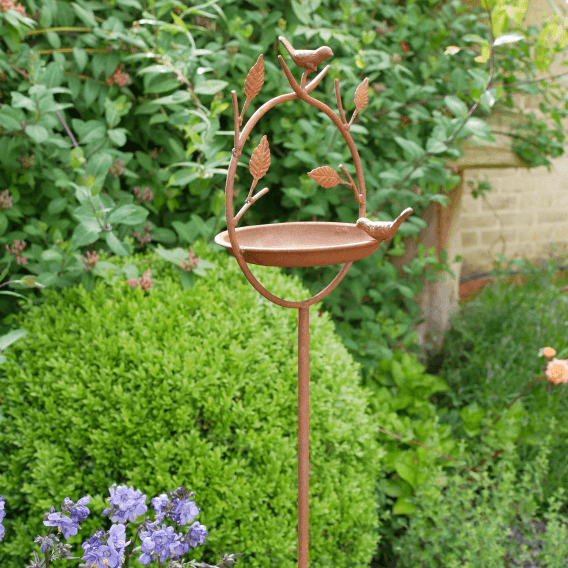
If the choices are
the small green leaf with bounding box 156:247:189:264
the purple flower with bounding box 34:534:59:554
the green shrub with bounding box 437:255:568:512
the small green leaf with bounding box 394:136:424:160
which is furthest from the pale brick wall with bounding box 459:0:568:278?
the purple flower with bounding box 34:534:59:554

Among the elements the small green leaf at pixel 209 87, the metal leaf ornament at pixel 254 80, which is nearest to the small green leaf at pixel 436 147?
the small green leaf at pixel 209 87

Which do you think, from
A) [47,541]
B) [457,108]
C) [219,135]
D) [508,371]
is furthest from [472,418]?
[47,541]

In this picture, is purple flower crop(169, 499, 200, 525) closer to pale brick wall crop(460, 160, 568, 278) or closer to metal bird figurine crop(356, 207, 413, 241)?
metal bird figurine crop(356, 207, 413, 241)

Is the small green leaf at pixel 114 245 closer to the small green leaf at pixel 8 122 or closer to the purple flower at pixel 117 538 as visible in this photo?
the small green leaf at pixel 8 122

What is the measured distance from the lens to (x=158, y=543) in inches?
37.4

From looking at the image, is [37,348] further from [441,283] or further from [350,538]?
[441,283]

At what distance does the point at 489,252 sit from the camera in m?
4.13

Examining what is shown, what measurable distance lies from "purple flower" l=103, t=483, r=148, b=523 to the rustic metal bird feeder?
0.97 feet

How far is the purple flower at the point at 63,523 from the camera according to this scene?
37.6 inches

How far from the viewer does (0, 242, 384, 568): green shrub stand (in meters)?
1.38

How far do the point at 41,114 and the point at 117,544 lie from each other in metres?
1.25

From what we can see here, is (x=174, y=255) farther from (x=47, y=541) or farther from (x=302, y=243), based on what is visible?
(x=47, y=541)

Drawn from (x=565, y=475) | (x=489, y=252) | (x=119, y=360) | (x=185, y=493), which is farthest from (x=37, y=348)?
(x=489, y=252)

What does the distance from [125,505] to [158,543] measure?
0.09 meters
